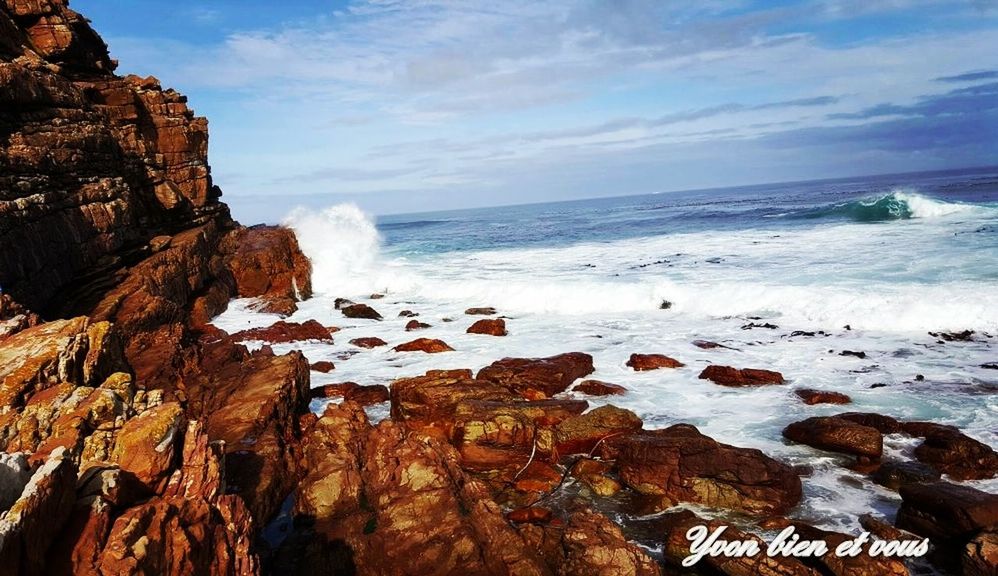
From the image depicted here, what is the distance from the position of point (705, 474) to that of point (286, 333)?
15052 mm

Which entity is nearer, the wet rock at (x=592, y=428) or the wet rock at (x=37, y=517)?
the wet rock at (x=37, y=517)

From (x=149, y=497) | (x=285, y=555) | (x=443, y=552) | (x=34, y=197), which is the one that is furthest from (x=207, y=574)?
(x=34, y=197)

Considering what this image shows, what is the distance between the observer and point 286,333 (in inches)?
772

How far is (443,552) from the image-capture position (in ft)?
22.0

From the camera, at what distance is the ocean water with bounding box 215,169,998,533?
12.1 m

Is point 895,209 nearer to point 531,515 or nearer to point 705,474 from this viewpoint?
point 705,474

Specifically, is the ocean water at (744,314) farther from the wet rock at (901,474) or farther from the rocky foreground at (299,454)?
the rocky foreground at (299,454)

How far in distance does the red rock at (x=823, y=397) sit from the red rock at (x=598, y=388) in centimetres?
396

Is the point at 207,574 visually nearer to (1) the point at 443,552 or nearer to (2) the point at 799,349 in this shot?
(1) the point at 443,552

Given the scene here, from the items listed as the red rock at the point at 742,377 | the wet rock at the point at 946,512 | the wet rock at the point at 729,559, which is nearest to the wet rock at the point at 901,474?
the wet rock at the point at 946,512

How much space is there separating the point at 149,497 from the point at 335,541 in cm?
252

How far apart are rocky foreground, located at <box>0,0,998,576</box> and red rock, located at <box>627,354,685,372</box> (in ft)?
0.32

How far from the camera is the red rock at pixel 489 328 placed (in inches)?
780

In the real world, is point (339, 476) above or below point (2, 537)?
below
